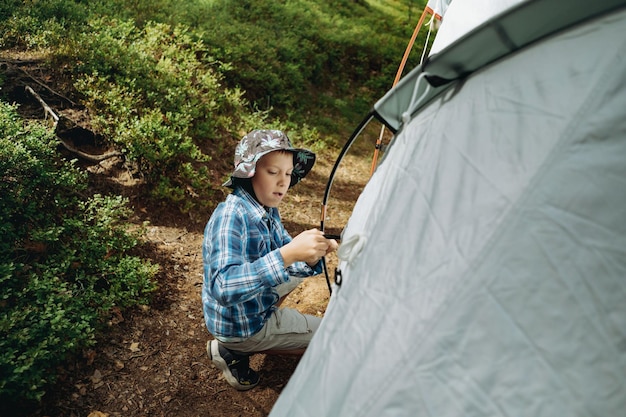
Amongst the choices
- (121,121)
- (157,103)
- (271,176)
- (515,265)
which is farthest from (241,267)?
(157,103)

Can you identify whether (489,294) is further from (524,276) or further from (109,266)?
(109,266)

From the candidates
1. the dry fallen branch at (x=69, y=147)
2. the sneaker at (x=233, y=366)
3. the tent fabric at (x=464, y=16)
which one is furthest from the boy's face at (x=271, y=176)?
the dry fallen branch at (x=69, y=147)

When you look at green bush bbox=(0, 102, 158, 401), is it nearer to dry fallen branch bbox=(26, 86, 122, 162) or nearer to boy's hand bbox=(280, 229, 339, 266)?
dry fallen branch bbox=(26, 86, 122, 162)

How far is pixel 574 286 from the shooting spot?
1360 mm

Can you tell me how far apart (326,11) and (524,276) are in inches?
470

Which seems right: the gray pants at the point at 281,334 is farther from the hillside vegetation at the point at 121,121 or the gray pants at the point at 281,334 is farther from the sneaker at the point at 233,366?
the hillside vegetation at the point at 121,121

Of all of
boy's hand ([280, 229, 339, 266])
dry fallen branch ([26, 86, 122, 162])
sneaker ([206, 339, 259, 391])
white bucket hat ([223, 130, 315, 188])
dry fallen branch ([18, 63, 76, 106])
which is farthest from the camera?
dry fallen branch ([18, 63, 76, 106])

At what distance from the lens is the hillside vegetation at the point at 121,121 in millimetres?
2883

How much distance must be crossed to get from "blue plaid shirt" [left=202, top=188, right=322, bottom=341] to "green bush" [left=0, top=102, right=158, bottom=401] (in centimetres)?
98

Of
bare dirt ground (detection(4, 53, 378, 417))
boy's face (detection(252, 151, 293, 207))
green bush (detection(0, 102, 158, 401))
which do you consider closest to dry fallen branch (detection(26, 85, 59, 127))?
bare dirt ground (detection(4, 53, 378, 417))

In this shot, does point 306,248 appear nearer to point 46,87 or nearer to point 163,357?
point 163,357

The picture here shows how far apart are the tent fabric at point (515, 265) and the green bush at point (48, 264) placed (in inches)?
72.4

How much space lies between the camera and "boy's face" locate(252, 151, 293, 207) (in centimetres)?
260

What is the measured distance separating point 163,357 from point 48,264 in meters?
1.09
